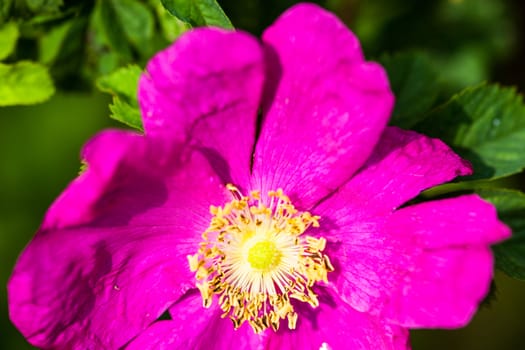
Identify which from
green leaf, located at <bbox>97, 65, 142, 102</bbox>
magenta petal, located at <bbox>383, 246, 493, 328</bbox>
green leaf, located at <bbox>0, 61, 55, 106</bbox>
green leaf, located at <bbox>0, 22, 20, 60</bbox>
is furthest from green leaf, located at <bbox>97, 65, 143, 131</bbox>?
magenta petal, located at <bbox>383, 246, 493, 328</bbox>

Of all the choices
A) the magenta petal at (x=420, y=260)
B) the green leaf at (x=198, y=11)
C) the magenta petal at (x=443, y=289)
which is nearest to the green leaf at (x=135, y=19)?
the green leaf at (x=198, y=11)

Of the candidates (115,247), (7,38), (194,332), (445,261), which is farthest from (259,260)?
(7,38)

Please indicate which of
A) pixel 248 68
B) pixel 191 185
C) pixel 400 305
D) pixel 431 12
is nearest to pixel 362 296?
pixel 400 305

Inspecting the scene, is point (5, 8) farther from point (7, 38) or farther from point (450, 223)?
point (450, 223)

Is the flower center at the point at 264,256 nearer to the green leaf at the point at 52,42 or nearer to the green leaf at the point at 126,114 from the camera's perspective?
the green leaf at the point at 126,114

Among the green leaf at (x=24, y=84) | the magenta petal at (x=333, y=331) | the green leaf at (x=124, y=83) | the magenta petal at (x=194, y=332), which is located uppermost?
the green leaf at (x=124, y=83)

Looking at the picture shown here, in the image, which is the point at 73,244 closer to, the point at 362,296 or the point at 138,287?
the point at 138,287

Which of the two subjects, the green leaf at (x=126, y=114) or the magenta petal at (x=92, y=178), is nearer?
the magenta petal at (x=92, y=178)
